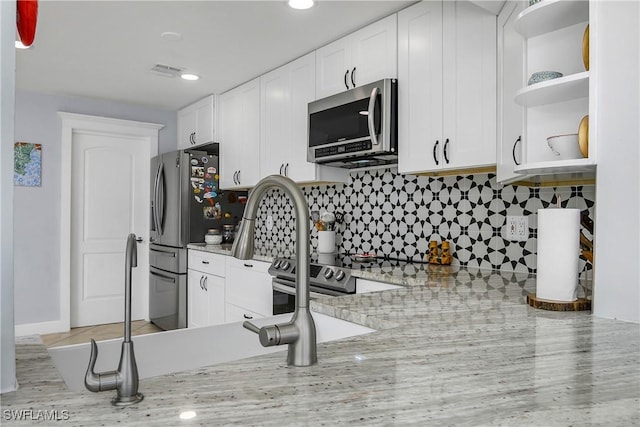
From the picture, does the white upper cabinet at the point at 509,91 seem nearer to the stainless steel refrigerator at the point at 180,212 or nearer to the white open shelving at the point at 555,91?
the white open shelving at the point at 555,91

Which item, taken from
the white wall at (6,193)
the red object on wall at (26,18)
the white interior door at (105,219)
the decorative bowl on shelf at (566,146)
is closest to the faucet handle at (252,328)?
the white wall at (6,193)

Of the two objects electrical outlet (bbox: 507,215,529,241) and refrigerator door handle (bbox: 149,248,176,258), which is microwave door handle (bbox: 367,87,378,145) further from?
refrigerator door handle (bbox: 149,248,176,258)

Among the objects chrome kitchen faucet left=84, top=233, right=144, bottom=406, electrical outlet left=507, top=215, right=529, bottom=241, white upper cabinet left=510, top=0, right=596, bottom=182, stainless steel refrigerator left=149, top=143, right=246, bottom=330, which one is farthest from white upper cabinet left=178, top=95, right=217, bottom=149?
chrome kitchen faucet left=84, top=233, right=144, bottom=406

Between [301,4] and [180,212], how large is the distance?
2445 mm

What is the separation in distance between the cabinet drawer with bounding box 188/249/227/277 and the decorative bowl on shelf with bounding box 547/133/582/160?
2800 millimetres

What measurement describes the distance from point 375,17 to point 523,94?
1.39 m

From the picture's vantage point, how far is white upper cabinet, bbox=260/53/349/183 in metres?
3.25

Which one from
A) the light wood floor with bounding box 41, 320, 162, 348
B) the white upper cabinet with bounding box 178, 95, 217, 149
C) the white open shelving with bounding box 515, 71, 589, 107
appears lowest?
the light wood floor with bounding box 41, 320, 162, 348

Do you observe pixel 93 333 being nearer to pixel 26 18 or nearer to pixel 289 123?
pixel 289 123

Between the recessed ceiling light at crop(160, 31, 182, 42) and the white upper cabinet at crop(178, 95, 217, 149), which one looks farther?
the white upper cabinet at crop(178, 95, 217, 149)

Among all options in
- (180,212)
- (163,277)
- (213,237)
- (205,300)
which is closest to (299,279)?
(205,300)

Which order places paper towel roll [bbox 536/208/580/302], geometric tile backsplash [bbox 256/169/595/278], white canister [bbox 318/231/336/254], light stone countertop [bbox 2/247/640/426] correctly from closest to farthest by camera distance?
light stone countertop [bbox 2/247/640/426], paper towel roll [bbox 536/208/580/302], geometric tile backsplash [bbox 256/169/595/278], white canister [bbox 318/231/336/254]

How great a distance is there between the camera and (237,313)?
361 cm

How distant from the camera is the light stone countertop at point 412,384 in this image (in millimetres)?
674
